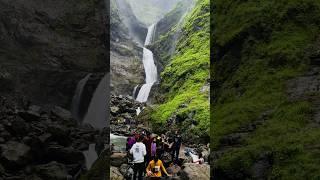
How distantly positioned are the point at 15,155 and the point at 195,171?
16.6 ft

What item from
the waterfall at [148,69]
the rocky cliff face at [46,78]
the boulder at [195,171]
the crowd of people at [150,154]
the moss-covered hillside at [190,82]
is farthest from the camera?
the waterfall at [148,69]

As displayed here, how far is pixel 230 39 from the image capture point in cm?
2072

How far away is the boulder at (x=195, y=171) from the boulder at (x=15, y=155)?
4.32 metres

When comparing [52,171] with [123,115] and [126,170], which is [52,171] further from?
[123,115]

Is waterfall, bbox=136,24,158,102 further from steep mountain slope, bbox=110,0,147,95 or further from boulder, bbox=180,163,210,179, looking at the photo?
boulder, bbox=180,163,210,179

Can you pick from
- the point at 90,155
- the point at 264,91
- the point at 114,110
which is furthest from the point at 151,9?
the point at 90,155

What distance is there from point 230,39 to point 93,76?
28.7ft

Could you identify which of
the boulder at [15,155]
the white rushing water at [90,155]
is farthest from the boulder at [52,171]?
the white rushing water at [90,155]

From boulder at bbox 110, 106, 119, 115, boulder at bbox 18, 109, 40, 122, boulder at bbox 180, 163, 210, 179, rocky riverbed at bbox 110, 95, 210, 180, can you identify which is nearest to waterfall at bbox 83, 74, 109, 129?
boulder at bbox 18, 109, 40, 122

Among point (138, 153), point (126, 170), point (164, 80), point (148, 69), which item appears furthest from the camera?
point (148, 69)

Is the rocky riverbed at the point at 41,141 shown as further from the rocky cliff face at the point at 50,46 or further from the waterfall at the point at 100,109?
the rocky cliff face at the point at 50,46

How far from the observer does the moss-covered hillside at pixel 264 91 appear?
43.4 ft

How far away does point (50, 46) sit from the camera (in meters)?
13.9

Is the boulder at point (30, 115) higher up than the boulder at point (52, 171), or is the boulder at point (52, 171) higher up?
the boulder at point (30, 115)
